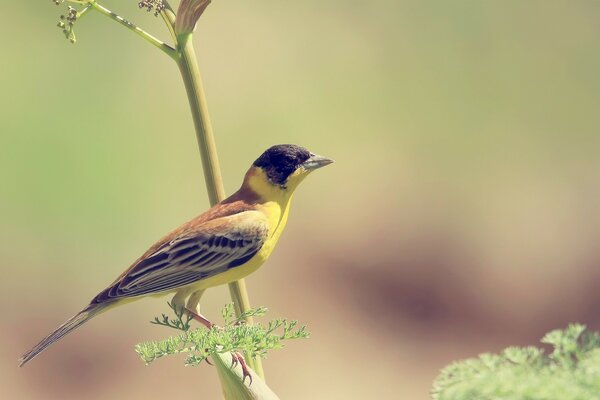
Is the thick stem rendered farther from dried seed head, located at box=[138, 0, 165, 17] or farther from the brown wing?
the brown wing

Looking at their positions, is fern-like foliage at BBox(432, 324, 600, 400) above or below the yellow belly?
below

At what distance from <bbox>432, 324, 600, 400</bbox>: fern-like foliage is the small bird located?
96 cm

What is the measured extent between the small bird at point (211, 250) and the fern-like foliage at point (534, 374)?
961 mm

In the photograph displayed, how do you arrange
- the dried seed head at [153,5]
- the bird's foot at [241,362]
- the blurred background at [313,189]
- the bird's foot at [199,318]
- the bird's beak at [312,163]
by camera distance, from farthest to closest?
the blurred background at [313,189]
the bird's beak at [312,163]
the bird's foot at [199,318]
the bird's foot at [241,362]
the dried seed head at [153,5]

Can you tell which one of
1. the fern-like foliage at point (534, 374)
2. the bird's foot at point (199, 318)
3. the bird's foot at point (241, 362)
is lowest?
the fern-like foliage at point (534, 374)

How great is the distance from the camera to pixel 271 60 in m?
10.7

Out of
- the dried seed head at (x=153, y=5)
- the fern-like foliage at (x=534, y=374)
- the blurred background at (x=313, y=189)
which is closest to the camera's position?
the fern-like foliage at (x=534, y=374)

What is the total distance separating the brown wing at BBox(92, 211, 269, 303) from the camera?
3154 mm

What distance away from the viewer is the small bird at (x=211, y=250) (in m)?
3.14

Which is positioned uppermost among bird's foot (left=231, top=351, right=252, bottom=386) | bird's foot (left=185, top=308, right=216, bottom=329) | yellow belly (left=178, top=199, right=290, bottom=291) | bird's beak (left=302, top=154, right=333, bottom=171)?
bird's beak (left=302, top=154, right=333, bottom=171)

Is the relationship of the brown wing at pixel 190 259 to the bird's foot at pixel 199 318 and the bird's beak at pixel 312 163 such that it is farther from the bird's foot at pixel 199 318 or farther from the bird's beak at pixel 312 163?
the bird's beak at pixel 312 163

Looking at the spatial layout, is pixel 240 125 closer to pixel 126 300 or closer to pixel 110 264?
pixel 110 264

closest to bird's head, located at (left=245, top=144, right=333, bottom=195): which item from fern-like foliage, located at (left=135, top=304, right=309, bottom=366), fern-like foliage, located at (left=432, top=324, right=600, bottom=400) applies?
fern-like foliage, located at (left=135, top=304, right=309, bottom=366)

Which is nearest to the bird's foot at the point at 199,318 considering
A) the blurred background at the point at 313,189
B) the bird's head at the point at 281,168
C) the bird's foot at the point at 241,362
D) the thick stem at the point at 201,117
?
the bird's foot at the point at 241,362
